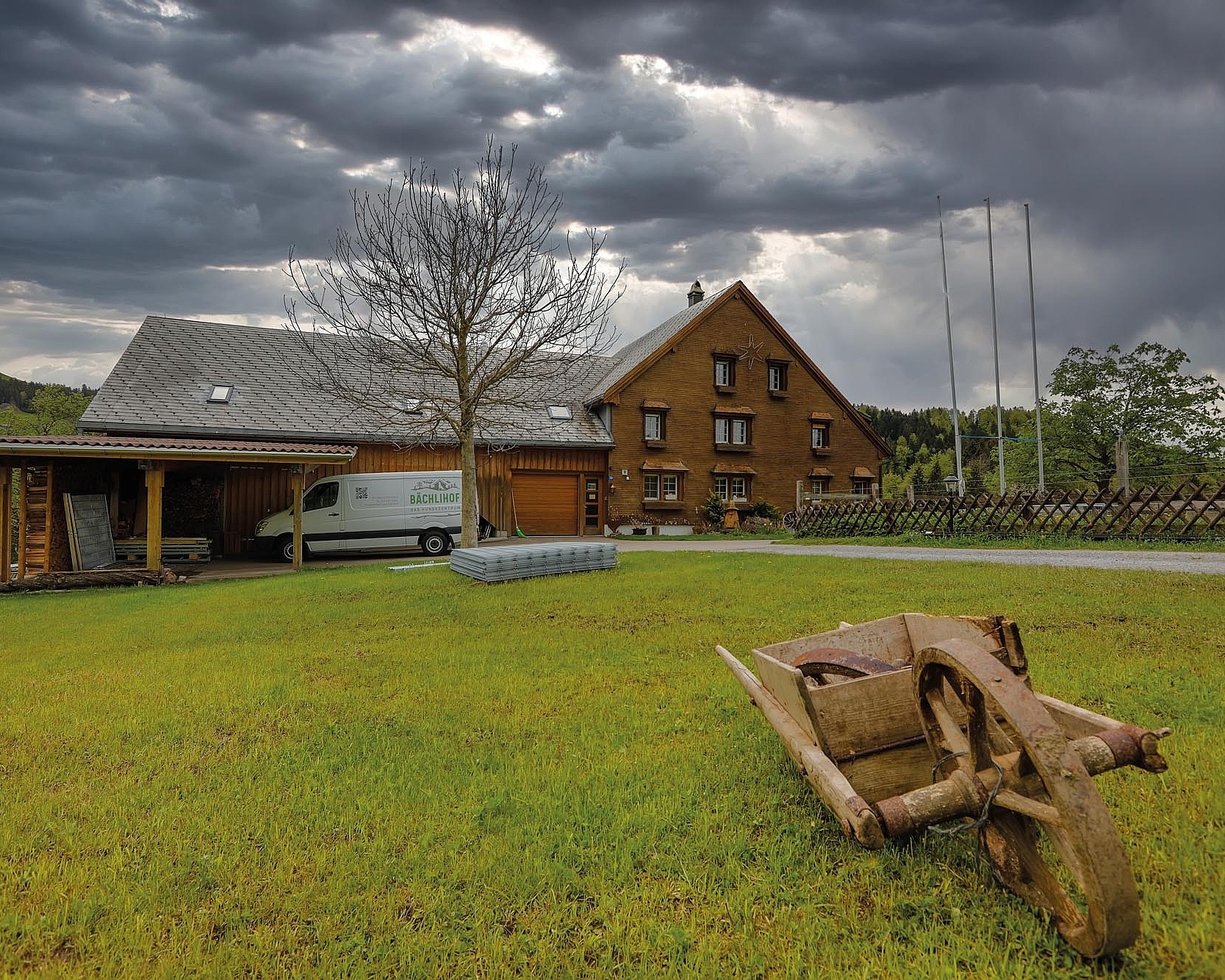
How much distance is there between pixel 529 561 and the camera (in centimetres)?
1339

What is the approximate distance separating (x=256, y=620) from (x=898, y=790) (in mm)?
9137

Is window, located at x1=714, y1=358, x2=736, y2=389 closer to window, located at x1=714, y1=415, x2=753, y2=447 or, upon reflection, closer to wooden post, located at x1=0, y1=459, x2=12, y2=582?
window, located at x1=714, y1=415, x2=753, y2=447

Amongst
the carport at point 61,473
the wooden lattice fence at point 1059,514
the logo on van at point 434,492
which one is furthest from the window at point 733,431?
the carport at point 61,473

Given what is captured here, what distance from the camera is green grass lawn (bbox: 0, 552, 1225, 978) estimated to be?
2432mm

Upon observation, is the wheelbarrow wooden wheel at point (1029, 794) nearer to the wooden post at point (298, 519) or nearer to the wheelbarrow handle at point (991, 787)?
the wheelbarrow handle at point (991, 787)

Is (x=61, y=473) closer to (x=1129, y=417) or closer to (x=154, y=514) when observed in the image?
(x=154, y=514)

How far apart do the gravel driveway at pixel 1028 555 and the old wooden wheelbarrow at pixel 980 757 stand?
10051mm

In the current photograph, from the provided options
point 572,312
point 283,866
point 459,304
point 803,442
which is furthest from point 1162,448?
point 283,866

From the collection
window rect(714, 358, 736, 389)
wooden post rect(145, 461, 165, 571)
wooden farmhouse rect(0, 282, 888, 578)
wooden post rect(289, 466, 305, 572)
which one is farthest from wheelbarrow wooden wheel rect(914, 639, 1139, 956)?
window rect(714, 358, 736, 389)

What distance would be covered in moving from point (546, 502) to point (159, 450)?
14.5 meters

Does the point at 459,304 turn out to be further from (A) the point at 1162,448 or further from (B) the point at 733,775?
(A) the point at 1162,448

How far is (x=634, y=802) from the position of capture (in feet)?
11.6

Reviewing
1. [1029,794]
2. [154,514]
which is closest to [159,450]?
[154,514]

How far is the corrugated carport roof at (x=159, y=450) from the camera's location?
14133 millimetres
